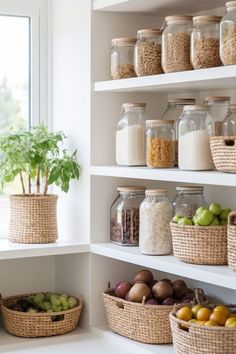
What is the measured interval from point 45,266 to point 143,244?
63cm

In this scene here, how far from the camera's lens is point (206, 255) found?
262 centimetres

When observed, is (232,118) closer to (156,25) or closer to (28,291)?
(156,25)

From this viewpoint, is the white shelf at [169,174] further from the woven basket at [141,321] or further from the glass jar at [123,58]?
the woven basket at [141,321]

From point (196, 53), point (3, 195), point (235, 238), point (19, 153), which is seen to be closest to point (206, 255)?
point (235, 238)

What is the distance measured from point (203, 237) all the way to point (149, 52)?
0.70m

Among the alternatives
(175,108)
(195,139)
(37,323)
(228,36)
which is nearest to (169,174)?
(195,139)

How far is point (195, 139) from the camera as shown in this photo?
8.69 feet

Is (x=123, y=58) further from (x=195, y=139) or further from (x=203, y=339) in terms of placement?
(x=203, y=339)

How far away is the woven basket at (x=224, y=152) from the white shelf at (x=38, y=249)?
794 mm

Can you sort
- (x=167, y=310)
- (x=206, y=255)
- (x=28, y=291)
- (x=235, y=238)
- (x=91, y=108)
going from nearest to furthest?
(x=235, y=238) → (x=206, y=255) → (x=167, y=310) → (x=91, y=108) → (x=28, y=291)

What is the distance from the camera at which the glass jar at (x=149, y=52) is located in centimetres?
283

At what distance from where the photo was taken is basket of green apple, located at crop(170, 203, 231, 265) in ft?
8.56

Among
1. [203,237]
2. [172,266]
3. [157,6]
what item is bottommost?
[172,266]

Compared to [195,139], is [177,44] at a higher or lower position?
higher
